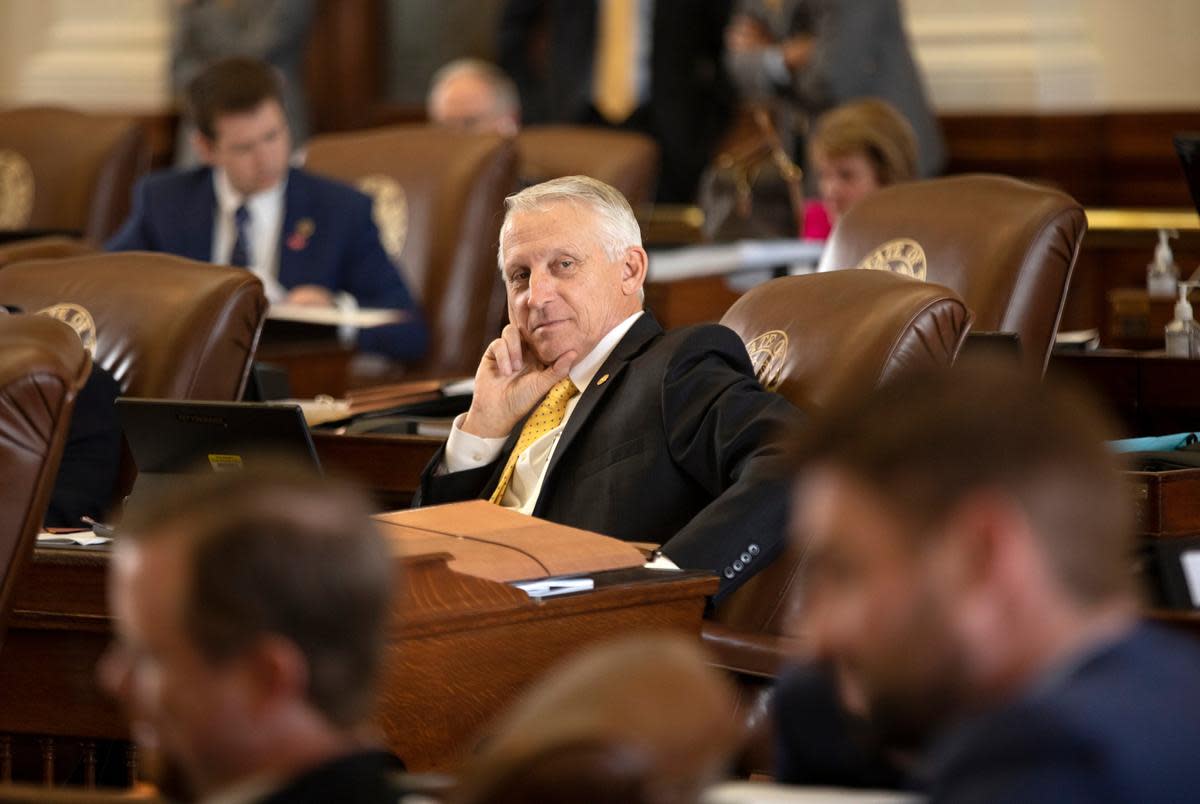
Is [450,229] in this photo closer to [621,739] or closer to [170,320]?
[170,320]

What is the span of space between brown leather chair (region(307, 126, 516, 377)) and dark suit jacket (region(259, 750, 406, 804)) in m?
4.29

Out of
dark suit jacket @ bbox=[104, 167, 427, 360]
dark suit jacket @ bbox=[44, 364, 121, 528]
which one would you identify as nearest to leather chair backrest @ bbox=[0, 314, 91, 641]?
dark suit jacket @ bbox=[44, 364, 121, 528]

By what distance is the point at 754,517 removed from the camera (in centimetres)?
267

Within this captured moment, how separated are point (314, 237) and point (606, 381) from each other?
265cm

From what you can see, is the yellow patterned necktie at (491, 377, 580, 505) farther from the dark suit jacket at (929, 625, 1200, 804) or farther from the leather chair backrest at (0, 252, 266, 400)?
the dark suit jacket at (929, 625, 1200, 804)

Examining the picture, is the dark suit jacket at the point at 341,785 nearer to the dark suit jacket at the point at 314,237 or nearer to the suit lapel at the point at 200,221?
the dark suit jacket at the point at 314,237

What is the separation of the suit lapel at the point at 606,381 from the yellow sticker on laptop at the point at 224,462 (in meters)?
0.46

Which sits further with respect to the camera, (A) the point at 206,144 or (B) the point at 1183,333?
(A) the point at 206,144

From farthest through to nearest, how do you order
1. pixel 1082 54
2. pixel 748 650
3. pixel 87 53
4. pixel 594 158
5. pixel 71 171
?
pixel 87 53 < pixel 1082 54 < pixel 71 171 < pixel 594 158 < pixel 748 650

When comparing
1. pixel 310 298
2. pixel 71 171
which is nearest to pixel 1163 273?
pixel 310 298

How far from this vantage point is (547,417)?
3168mm

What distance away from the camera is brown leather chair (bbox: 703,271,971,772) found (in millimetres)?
2539

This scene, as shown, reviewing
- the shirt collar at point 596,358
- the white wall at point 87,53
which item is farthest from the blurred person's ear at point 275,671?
the white wall at point 87,53

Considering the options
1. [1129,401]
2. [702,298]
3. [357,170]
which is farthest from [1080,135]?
[1129,401]
